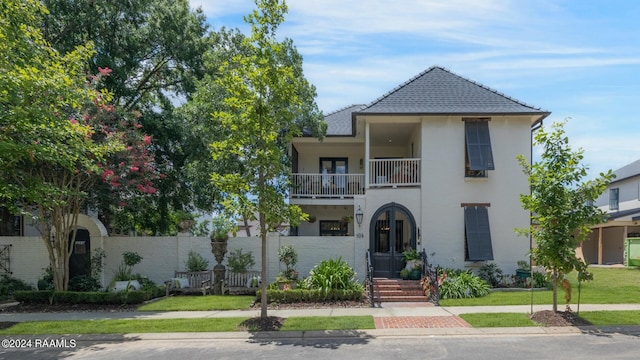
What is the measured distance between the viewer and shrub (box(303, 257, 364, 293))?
12992 mm

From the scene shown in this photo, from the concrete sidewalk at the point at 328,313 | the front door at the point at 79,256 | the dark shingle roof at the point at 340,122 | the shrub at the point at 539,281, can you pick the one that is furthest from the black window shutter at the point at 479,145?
the front door at the point at 79,256

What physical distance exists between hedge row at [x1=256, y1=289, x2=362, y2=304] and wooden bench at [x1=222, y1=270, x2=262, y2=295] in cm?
174

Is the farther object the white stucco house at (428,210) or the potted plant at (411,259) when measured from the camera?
the white stucco house at (428,210)

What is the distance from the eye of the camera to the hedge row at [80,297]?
12.9 meters

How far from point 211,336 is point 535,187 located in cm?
822

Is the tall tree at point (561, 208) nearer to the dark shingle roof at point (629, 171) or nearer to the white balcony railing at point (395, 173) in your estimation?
the white balcony railing at point (395, 173)

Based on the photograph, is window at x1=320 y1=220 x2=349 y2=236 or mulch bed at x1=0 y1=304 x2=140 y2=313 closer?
mulch bed at x1=0 y1=304 x2=140 y2=313

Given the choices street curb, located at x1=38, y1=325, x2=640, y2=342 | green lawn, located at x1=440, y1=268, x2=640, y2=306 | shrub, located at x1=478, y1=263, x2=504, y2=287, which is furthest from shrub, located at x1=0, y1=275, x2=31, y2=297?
shrub, located at x1=478, y1=263, x2=504, y2=287

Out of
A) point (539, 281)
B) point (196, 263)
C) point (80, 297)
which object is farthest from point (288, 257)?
point (539, 281)

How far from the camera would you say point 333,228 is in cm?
2000

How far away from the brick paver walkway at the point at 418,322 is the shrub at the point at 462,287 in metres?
2.77

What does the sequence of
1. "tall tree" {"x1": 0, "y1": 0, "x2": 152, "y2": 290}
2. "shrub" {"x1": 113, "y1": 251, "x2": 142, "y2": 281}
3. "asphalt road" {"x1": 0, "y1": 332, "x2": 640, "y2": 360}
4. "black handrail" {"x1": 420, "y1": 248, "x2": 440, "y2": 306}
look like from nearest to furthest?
1. "asphalt road" {"x1": 0, "y1": 332, "x2": 640, "y2": 360}
2. "tall tree" {"x1": 0, "y1": 0, "x2": 152, "y2": 290}
3. "black handrail" {"x1": 420, "y1": 248, "x2": 440, "y2": 306}
4. "shrub" {"x1": 113, "y1": 251, "x2": 142, "y2": 281}

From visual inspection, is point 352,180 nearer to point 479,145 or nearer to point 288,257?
point 288,257

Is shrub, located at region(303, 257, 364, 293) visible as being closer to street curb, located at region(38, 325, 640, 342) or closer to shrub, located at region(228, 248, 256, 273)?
shrub, located at region(228, 248, 256, 273)
